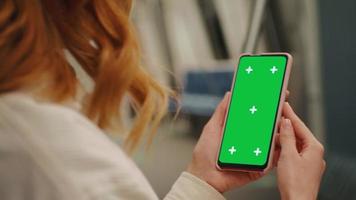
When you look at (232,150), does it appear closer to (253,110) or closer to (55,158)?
(253,110)

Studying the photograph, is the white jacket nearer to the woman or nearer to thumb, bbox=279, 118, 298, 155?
the woman

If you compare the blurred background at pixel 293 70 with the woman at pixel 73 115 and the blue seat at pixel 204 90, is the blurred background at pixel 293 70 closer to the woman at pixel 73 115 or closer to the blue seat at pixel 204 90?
the blue seat at pixel 204 90

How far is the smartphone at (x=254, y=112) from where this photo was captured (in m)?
0.65

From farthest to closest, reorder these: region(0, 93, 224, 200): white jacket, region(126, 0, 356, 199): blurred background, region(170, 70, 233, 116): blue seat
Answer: region(170, 70, 233, 116): blue seat → region(126, 0, 356, 199): blurred background → region(0, 93, 224, 200): white jacket

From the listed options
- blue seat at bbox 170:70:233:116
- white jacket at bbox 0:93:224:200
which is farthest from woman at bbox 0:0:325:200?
blue seat at bbox 170:70:233:116

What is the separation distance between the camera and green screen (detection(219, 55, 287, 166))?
660 millimetres

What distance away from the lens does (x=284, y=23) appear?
5.05 ft

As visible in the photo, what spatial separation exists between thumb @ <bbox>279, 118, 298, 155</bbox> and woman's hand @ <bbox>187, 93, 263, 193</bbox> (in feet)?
0.19

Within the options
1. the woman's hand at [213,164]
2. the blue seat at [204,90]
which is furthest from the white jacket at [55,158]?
the blue seat at [204,90]

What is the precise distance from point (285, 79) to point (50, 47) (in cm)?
32

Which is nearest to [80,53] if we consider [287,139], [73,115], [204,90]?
[73,115]

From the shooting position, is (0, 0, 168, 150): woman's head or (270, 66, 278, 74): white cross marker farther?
(270, 66, 278, 74): white cross marker

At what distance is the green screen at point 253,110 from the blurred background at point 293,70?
18 cm

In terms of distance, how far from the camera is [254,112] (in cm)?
69
